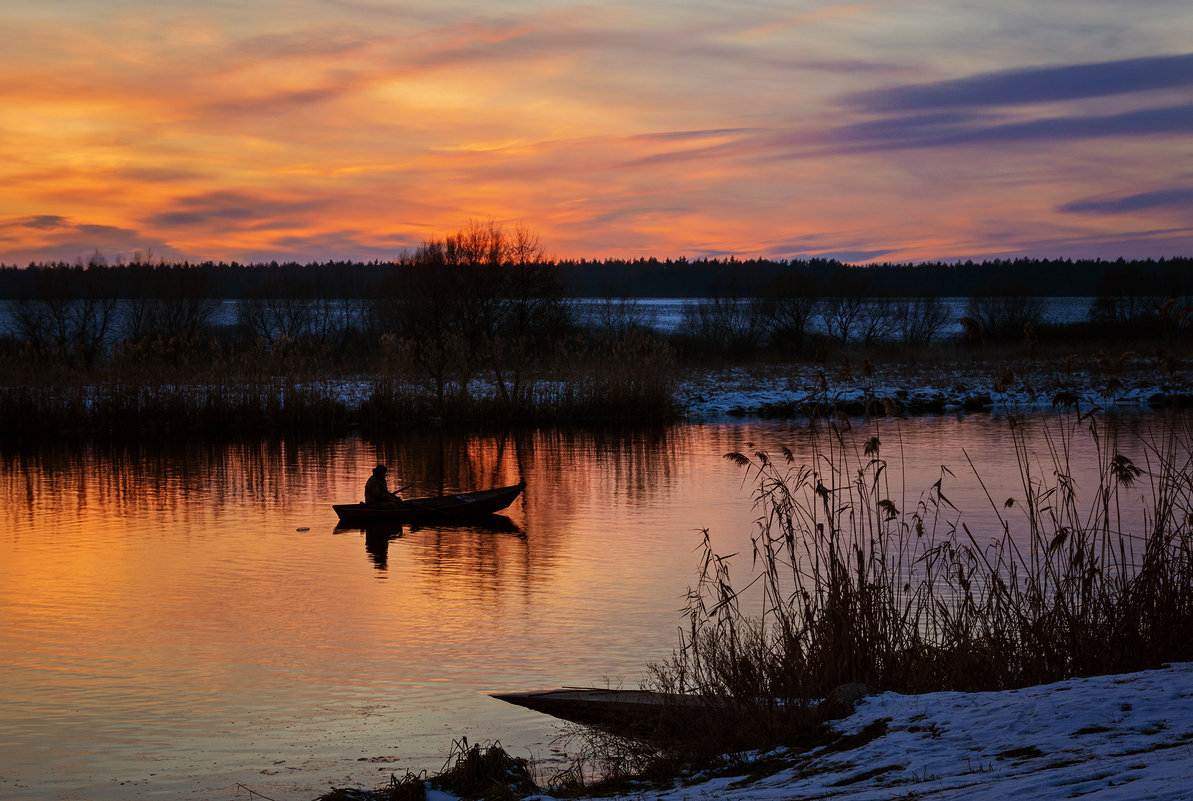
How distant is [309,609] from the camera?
500 inches

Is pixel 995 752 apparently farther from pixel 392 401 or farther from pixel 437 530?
pixel 392 401


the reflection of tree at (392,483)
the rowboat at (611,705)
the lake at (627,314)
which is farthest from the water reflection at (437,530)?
the lake at (627,314)

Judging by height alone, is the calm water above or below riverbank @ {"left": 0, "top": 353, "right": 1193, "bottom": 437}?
below

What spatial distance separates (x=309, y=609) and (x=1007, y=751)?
9.61m

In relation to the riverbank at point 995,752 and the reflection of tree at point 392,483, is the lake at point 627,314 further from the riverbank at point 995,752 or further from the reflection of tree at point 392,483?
the riverbank at point 995,752

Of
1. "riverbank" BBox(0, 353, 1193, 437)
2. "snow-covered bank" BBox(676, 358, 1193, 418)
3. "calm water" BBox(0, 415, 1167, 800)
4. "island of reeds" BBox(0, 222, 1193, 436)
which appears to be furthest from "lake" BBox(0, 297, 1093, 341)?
"calm water" BBox(0, 415, 1167, 800)

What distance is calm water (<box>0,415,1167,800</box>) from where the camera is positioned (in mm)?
8148

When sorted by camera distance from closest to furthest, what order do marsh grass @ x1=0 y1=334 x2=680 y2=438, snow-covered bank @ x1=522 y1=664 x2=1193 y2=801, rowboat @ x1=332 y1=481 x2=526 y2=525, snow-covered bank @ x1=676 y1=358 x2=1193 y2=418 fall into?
snow-covered bank @ x1=522 y1=664 x2=1193 y2=801 < rowboat @ x1=332 y1=481 x2=526 y2=525 < marsh grass @ x1=0 y1=334 x2=680 y2=438 < snow-covered bank @ x1=676 y1=358 x2=1193 y2=418

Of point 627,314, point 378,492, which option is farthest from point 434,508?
point 627,314

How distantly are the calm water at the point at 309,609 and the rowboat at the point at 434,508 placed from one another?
372 mm

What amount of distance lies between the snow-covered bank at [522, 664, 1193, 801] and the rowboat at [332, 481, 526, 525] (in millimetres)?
12502

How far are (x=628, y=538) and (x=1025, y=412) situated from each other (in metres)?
23.3

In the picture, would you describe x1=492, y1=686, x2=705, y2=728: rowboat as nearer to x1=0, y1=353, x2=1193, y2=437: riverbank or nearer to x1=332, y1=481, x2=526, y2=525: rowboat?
x1=332, y1=481, x2=526, y2=525: rowboat

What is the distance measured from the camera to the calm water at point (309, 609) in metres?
8.15
